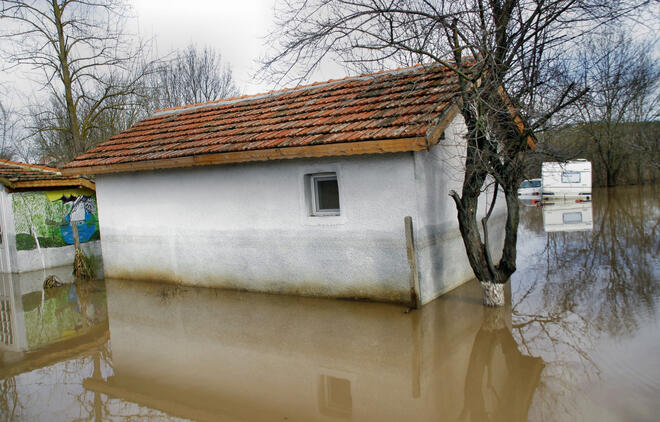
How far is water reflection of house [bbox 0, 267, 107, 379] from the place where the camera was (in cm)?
734

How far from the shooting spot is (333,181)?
895cm

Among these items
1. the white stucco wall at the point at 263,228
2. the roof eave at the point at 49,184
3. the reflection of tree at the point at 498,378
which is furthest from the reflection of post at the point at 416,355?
the roof eave at the point at 49,184

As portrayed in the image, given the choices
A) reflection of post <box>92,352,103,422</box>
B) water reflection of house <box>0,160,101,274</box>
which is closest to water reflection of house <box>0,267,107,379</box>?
reflection of post <box>92,352,103,422</box>

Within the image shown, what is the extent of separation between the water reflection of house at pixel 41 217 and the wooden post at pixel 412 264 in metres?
10.7

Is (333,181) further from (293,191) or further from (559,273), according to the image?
(559,273)

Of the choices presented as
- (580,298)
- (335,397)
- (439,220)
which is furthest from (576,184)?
(335,397)

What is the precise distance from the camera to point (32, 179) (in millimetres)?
13867

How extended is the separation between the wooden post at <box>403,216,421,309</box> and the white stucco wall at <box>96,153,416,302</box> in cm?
13

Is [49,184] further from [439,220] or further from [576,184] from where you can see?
[576,184]

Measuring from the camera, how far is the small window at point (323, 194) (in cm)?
893

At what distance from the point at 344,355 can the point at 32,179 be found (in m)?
11.6

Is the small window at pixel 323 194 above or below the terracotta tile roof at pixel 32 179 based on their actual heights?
below

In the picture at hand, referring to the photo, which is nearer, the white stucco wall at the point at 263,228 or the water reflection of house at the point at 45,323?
the water reflection of house at the point at 45,323

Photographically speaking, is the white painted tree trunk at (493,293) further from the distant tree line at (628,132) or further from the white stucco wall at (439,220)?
Answer: the distant tree line at (628,132)
